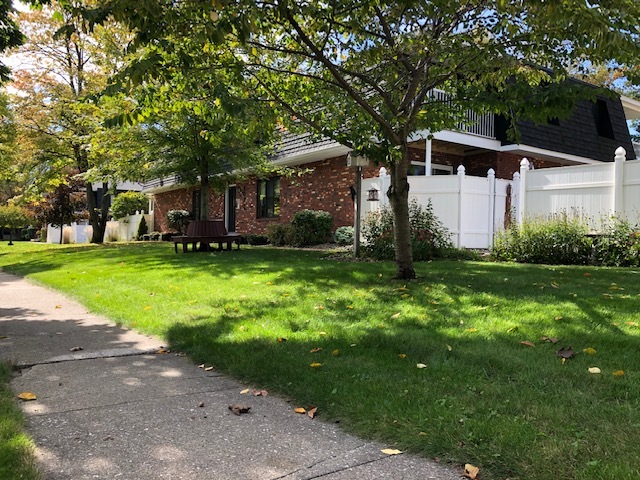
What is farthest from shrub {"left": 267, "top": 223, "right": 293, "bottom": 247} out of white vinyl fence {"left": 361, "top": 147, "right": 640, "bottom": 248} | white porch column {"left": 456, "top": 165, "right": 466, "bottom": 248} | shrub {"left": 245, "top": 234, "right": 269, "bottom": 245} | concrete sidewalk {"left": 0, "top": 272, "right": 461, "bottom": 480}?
concrete sidewalk {"left": 0, "top": 272, "right": 461, "bottom": 480}

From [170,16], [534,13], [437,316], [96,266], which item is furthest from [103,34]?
[437,316]

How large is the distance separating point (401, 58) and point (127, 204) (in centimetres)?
2657

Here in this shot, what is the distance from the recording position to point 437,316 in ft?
18.0

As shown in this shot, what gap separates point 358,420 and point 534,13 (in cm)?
532

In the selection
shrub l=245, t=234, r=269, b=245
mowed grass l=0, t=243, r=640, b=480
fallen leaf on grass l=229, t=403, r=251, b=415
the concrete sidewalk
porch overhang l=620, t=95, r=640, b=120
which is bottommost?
the concrete sidewalk

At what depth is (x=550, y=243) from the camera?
10.6 m

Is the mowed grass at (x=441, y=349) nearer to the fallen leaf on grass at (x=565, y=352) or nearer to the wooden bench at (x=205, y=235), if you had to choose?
the fallen leaf on grass at (x=565, y=352)

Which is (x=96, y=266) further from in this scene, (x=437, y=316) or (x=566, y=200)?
(x=566, y=200)

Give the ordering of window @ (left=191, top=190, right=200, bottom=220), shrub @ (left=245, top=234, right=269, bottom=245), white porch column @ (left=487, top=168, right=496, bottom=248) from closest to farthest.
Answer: white porch column @ (left=487, top=168, right=496, bottom=248)
shrub @ (left=245, top=234, right=269, bottom=245)
window @ (left=191, top=190, right=200, bottom=220)

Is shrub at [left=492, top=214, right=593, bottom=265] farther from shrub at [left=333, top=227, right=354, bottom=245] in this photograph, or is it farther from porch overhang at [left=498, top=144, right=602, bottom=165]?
porch overhang at [left=498, top=144, right=602, bottom=165]

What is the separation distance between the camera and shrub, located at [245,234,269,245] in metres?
19.0

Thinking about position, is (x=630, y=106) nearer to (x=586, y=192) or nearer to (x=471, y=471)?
(x=586, y=192)

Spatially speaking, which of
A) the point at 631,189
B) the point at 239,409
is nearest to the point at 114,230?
the point at 631,189

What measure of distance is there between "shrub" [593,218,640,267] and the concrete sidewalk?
8859 mm
